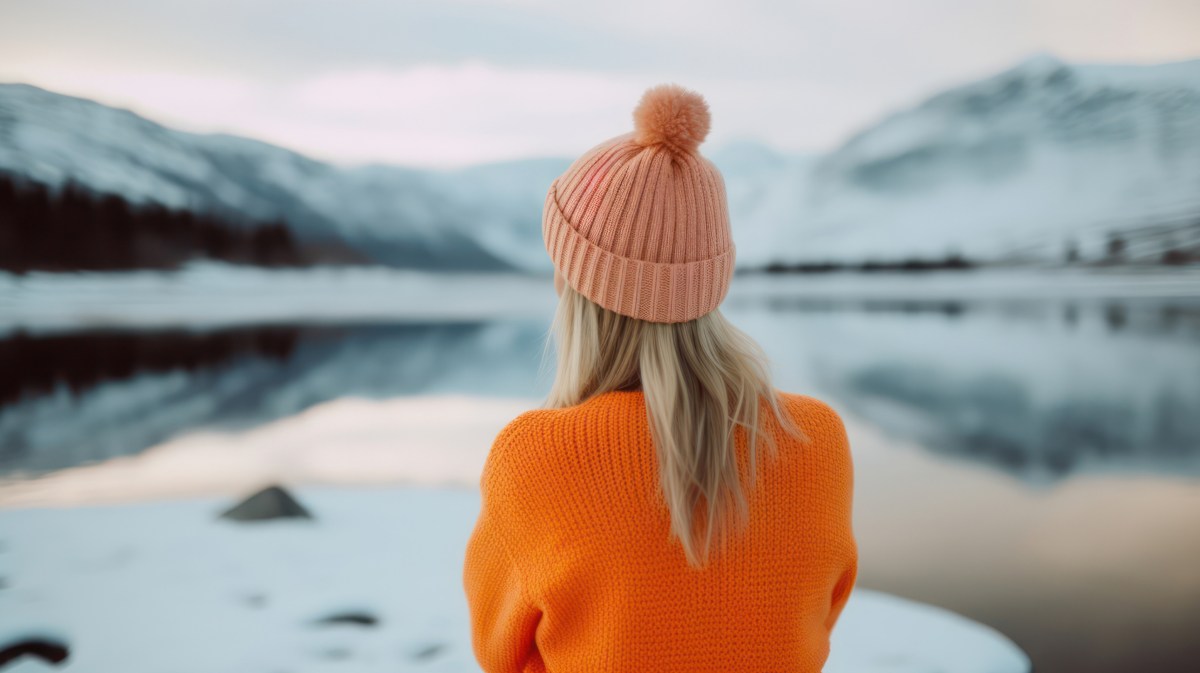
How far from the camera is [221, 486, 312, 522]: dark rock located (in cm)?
278

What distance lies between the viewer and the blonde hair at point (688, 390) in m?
0.68

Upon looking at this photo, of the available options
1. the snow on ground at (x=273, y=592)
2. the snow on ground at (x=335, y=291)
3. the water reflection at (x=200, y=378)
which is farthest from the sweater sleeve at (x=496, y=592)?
the snow on ground at (x=335, y=291)

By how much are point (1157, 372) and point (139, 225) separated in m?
10.7

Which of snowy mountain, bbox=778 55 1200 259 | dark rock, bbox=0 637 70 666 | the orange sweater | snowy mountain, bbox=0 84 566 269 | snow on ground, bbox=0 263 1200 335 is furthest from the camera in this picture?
snow on ground, bbox=0 263 1200 335

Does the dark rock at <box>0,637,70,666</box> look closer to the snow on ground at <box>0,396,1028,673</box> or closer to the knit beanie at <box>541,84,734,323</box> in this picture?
the snow on ground at <box>0,396,1028,673</box>

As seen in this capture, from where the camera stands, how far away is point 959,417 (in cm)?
609

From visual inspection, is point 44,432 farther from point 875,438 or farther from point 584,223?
point 584,223

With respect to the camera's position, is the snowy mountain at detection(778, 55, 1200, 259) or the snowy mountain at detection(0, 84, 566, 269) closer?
the snowy mountain at detection(778, 55, 1200, 259)

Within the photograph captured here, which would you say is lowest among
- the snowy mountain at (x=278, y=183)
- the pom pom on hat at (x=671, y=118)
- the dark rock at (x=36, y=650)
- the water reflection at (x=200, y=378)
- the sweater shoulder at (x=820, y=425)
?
the water reflection at (x=200, y=378)

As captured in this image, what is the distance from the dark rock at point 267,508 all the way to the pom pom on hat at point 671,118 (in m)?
2.49

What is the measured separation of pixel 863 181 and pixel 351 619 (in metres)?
9.72

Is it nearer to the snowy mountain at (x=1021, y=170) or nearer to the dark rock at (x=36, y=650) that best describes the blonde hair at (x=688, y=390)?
the dark rock at (x=36, y=650)

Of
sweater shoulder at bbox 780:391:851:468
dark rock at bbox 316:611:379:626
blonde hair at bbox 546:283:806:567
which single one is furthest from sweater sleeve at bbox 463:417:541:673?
dark rock at bbox 316:611:379:626

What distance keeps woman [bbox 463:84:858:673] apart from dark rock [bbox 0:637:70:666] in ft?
5.21
